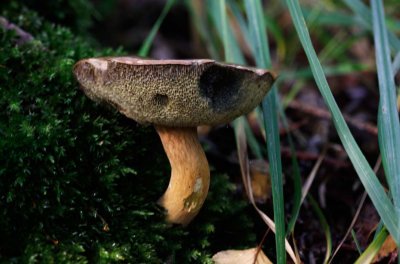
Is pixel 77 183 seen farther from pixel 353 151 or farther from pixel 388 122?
pixel 388 122

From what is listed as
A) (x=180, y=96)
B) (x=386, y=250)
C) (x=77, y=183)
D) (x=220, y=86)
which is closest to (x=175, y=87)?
(x=180, y=96)

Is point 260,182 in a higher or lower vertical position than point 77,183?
lower

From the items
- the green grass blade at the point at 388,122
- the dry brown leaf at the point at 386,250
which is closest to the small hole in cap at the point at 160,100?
the green grass blade at the point at 388,122

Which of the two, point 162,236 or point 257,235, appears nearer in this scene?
point 162,236

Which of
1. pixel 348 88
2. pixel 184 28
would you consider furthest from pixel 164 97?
pixel 184 28

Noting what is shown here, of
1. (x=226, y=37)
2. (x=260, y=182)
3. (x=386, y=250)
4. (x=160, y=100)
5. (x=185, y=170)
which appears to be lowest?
(x=386, y=250)

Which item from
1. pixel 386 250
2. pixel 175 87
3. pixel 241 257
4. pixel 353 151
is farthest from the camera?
pixel 386 250

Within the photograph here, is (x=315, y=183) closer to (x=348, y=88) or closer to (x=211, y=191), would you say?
(x=211, y=191)
